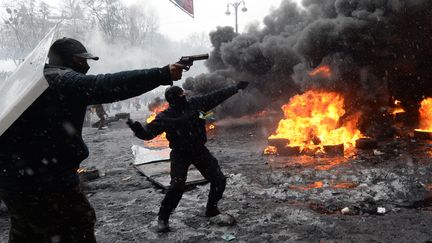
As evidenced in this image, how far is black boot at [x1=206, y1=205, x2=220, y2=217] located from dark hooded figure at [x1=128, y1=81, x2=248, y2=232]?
26cm

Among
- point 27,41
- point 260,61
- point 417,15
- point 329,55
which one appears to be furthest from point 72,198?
point 27,41

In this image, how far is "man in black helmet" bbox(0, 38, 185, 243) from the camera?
219 cm

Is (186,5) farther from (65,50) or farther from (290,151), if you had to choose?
(65,50)

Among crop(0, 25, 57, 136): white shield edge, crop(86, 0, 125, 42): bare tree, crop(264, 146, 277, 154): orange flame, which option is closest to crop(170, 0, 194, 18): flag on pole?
crop(264, 146, 277, 154): orange flame

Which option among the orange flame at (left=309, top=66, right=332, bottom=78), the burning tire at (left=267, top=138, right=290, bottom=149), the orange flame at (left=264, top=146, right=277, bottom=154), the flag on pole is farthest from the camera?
the flag on pole

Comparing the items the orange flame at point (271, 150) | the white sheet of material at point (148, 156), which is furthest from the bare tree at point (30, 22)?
the orange flame at point (271, 150)

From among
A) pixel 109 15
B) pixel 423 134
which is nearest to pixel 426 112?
pixel 423 134

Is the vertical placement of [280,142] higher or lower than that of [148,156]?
higher

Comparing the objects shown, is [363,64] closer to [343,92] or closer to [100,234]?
[343,92]

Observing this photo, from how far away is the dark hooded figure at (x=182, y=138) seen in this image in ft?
15.9

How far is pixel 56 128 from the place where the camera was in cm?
240

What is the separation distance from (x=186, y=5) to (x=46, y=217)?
676 inches

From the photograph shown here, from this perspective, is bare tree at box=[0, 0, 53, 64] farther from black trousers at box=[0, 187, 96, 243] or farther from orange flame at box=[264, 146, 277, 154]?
black trousers at box=[0, 187, 96, 243]

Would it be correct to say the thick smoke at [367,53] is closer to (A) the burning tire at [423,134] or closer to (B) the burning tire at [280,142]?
(A) the burning tire at [423,134]
